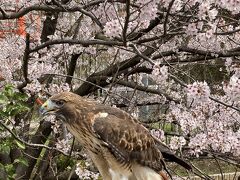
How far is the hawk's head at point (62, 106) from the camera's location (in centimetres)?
315

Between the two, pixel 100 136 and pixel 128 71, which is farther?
pixel 128 71

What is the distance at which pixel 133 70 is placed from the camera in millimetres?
6098

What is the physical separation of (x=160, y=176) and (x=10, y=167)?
164cm

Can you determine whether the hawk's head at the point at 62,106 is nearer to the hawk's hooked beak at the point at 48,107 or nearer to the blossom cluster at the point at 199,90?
the hawk's hooked beak at the point at 48,107

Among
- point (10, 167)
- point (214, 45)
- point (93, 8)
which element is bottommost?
point (10, 167)

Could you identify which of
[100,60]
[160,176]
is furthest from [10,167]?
[100,60]

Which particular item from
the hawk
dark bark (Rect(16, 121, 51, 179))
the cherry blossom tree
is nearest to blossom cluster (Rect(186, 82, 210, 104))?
the cherry blossom tree

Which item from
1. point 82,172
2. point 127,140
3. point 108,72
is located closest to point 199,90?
point 127,140

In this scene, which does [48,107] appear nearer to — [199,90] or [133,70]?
[199,90]

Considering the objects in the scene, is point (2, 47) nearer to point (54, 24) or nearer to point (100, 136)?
point (54, 24)

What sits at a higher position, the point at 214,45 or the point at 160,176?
the point at 214,45

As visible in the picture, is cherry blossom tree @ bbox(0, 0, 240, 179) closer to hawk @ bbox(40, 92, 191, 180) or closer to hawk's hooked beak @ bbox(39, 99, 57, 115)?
hawk @ bbox(40, 92, 191, 180)

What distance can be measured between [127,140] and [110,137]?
20 centimetres

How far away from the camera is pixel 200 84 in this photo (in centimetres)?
398
